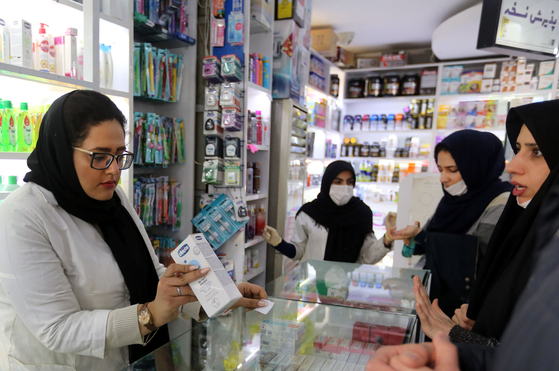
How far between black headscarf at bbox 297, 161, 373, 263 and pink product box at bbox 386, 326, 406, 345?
1372 mm

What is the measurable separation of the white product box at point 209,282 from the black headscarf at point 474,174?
58.0 inches

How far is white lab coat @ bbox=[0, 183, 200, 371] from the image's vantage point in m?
0.97

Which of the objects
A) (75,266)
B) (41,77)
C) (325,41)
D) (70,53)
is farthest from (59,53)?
(325,41)

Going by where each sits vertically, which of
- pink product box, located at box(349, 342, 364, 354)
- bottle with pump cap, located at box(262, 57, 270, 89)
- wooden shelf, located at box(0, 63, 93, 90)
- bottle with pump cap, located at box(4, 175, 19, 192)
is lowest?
pink product box, located at box(349, 342, 364, 354)

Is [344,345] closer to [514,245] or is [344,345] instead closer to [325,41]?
[514,245]

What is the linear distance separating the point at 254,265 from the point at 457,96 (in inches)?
169

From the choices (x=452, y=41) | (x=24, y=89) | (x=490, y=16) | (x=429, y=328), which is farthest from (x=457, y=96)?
(x=24, y=89)

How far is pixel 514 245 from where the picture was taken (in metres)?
1.06

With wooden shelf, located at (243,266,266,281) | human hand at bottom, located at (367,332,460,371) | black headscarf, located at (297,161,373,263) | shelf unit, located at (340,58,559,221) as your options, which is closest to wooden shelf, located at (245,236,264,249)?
Answer: wooden shelf, located at (243,266,266,281)

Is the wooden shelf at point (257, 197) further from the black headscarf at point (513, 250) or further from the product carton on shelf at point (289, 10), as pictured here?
the black headscarf at point (513, 250)

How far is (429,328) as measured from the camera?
45.9 inches

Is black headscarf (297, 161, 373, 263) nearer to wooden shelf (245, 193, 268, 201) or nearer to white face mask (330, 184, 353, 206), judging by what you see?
white face mask (330, 184, 353, 206)

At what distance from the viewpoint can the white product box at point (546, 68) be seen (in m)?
4.77

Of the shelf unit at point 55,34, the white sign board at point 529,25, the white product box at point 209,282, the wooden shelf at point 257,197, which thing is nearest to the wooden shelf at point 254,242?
the wooden shelf at point 257,197
